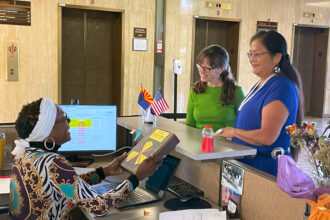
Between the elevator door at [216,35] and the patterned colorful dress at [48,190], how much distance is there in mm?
5743

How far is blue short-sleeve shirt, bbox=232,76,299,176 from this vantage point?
1999mm

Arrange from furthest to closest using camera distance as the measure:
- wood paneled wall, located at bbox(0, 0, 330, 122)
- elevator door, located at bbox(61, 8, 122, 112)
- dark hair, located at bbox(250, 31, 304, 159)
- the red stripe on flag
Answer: elevator door, located at bbox(61, 8, 122, 112)
wood paneled wall, located at bbox(0, 0, 330, 122)
the red stripe on flag
dark hair, located at bbox(250, 31, 304, 159)

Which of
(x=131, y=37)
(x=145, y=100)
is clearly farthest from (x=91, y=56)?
(x=145, y=100)

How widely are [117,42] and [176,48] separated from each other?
1.14 meters

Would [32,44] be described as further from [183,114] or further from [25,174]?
[25,174]

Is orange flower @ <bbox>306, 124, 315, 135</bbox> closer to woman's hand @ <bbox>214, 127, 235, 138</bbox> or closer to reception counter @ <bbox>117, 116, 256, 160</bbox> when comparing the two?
reception counter @ <bbox>117, 116, 256, 160</bbox>

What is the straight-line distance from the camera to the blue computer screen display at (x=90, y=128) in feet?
8.73

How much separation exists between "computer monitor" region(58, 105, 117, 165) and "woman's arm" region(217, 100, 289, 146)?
1.03 metres

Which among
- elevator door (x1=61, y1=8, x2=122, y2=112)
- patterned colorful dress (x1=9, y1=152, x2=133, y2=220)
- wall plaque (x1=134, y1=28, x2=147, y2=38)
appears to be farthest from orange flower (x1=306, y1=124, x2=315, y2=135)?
wall plaque (x1=134, y1=28, x2=147, y2=38)

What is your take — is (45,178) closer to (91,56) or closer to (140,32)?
(91,56)

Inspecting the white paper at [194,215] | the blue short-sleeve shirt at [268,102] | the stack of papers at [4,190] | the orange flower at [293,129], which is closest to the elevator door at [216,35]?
the blue short-sleeve shirt at [268,102]

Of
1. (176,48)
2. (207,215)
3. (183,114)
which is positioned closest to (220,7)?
(176,48)

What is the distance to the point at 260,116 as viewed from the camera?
2070mm

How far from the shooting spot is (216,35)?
24.7ft
